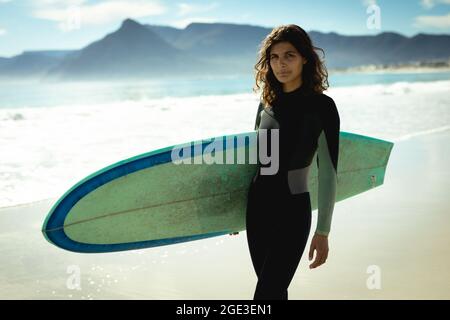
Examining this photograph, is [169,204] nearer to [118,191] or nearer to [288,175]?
[118,191]

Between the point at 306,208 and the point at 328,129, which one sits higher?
the point at 328,129

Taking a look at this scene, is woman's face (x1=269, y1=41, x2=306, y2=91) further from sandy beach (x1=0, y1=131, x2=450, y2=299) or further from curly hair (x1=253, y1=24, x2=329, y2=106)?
sandy beach (x1=0, y1=131, x2=450, y2=299)

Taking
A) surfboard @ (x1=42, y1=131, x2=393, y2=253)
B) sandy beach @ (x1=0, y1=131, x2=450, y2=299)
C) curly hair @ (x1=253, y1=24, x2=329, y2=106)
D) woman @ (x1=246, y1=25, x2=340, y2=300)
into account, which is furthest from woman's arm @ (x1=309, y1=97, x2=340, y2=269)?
sandy beach @ (x1=0, y1=131, x2=450, y2=299)

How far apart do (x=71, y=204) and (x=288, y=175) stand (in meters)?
1.18

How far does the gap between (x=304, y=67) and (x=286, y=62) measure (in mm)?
108

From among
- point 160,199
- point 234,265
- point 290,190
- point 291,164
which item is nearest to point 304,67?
point 291,164

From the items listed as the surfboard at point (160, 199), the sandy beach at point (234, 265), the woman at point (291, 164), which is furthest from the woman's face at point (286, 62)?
the sandy beach at point (234, 265)

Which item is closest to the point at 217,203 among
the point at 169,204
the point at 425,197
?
the point at 169,204

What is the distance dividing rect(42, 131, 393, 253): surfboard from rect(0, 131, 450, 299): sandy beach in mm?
533

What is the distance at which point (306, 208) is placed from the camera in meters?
1.96

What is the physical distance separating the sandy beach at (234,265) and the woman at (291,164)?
110cm

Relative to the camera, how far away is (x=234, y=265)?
11.0 feet

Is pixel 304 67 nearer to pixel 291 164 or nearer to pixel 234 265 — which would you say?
pixel 291 164

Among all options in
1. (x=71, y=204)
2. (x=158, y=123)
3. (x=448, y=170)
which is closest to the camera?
(x=71, y=204)
